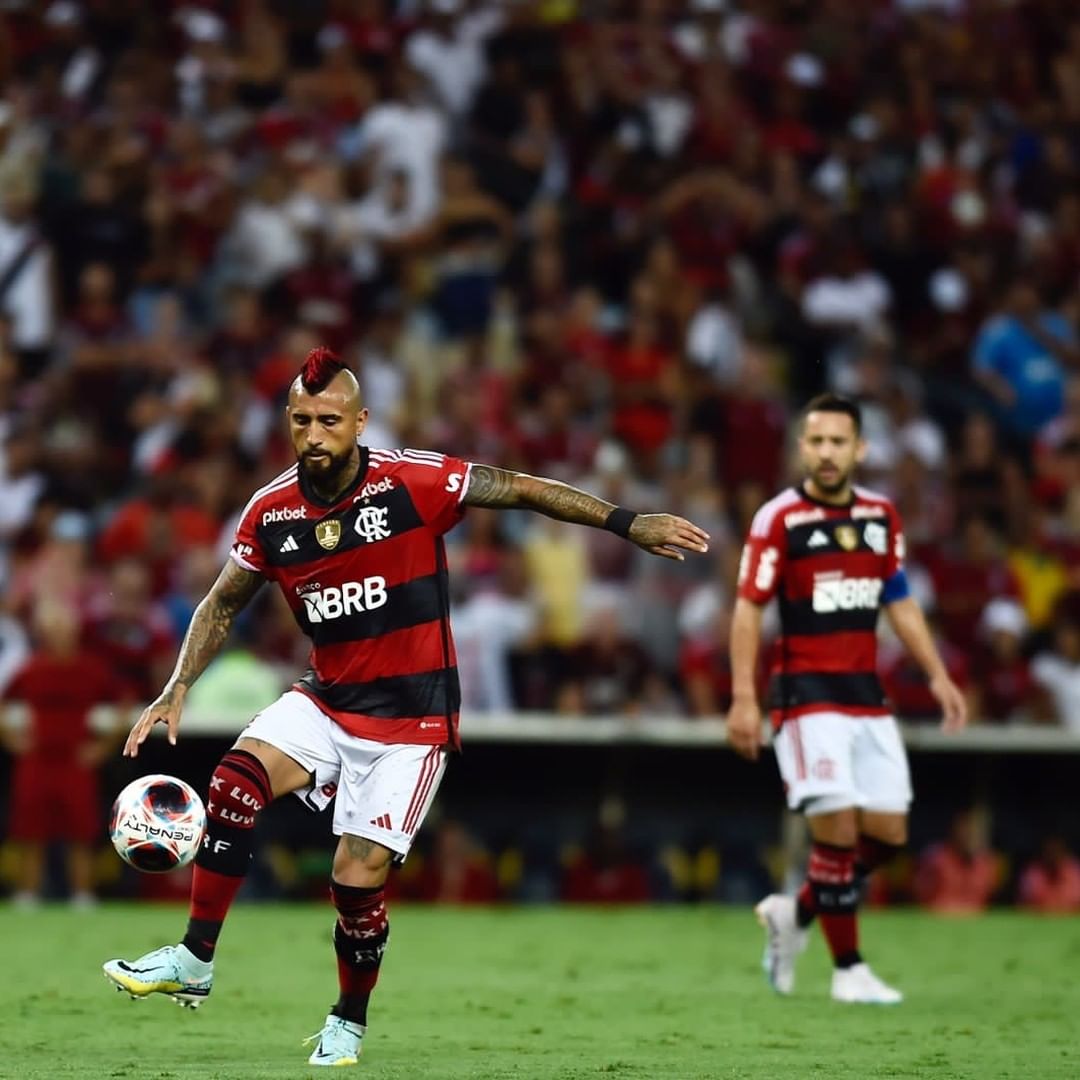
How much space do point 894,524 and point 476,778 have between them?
700cm

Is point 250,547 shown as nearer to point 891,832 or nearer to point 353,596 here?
point 353,596

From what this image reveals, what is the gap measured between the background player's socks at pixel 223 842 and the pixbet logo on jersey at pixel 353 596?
0.60 metres

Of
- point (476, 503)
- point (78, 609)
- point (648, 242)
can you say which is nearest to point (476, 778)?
point (78, 609)

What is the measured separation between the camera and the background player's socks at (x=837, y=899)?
10.5 metres

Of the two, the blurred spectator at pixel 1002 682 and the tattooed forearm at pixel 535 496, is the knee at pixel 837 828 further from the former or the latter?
the blurred spectator at pixel 1002 682

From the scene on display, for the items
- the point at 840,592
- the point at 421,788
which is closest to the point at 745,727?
the point at 840,592

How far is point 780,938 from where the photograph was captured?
418 inches

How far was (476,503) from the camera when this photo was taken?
8195 mm

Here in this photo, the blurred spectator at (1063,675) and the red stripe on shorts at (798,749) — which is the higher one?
the blurred spectator at (1063,675)

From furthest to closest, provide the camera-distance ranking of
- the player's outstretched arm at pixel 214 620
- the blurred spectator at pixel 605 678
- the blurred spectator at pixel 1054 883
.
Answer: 1. the blurred spectator at pixel 1054 883
2. the blurred spectator at pixel 605 678
3. the player's outstretched arm at pixel 214 620

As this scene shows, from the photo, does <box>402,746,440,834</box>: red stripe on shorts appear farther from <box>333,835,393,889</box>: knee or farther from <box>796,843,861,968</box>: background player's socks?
<box>796,843,861,968</box>: background player's socks

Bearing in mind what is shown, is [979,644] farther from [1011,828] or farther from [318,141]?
[318,141]

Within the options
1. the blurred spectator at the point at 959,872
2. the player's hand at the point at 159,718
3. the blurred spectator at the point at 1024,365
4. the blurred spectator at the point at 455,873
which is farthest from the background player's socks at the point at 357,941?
the blurred spectator at the point at 1024,365

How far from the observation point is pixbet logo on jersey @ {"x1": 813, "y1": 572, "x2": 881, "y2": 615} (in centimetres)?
1059
